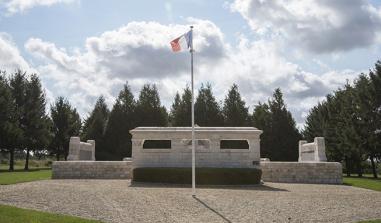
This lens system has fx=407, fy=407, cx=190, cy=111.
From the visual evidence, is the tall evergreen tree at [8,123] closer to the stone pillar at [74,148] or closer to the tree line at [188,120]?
the tree line at [188,120]

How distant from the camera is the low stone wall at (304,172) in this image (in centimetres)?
2350

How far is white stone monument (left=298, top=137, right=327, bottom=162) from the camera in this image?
25.7m

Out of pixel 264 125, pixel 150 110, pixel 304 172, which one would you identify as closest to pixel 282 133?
pixel 264 125

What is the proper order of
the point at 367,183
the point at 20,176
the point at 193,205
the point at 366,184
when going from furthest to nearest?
the point at 367,183
the point at 20,176
the point at 366,184
the point at 193,205

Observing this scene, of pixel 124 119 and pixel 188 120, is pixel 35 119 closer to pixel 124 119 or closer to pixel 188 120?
pixel 124 119

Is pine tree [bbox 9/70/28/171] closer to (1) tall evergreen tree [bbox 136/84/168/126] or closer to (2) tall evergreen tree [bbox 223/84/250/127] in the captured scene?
(1) tall evergreen tree [bbox 136/84/168/126]

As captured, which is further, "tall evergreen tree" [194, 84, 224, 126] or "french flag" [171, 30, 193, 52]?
"tall evergreen tree" [194, 84, 224, 126]

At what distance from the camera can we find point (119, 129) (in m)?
45.0

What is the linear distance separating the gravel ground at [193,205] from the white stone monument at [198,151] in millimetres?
6283

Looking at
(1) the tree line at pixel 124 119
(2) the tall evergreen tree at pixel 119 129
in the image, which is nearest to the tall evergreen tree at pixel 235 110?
(1) the tree line at pixel 124 119

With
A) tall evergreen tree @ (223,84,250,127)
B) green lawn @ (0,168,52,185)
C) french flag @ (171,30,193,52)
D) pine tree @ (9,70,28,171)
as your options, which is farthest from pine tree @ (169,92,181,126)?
french flag @ (171,30,193,52)

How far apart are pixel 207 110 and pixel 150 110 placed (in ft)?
21.0

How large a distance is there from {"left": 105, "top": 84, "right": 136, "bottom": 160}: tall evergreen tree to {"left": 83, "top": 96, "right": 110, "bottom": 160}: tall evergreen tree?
689 millimetres

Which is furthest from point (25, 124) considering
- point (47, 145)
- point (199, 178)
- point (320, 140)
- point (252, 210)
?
point (252, 210)
